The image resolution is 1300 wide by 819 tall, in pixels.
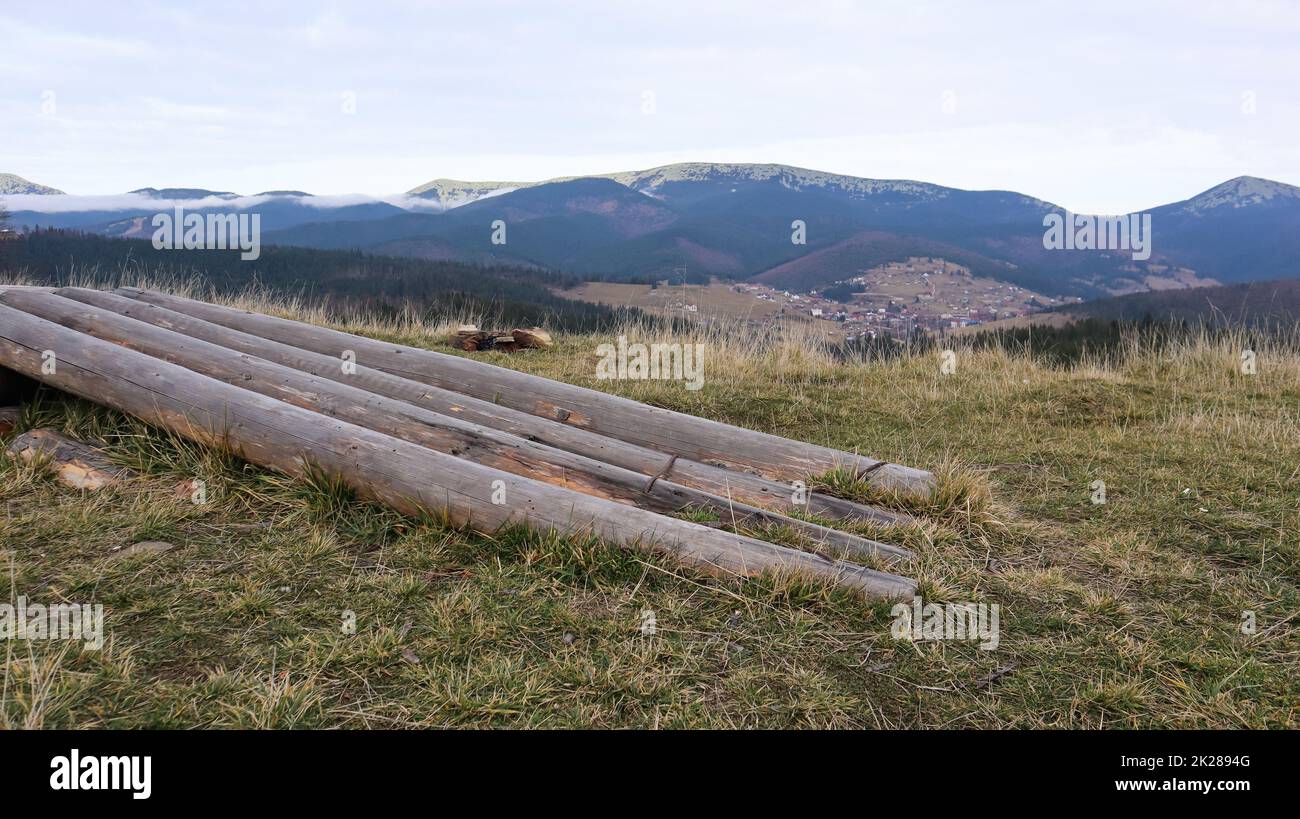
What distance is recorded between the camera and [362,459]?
4.12 m

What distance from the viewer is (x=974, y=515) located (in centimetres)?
455

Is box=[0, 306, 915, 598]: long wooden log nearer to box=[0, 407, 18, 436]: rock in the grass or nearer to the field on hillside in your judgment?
the field on hillside

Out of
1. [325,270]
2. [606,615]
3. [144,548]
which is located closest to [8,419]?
[144,548]

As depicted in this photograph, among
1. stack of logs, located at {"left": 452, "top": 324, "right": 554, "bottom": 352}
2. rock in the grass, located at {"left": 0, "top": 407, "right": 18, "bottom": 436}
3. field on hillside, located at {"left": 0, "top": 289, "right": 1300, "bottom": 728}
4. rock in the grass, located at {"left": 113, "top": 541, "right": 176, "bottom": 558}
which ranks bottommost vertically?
field on hillside, located at {"left": 0, "top": 289, "right": 1300, "bottom": 728}

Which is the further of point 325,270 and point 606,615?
point 325,270

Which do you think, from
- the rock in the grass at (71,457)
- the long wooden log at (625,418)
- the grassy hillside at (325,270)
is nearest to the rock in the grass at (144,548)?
the rock in the grass at (71,457)

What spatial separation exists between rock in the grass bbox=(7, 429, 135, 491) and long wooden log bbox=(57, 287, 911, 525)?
1.51 meters

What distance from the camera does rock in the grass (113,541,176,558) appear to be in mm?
3574

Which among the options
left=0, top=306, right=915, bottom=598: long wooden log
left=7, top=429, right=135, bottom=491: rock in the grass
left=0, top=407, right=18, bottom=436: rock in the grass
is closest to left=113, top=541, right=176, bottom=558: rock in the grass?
left=0, top=306, right=915, bottom=598: long wooden log

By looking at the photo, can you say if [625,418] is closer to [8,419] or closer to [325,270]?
[8,419]

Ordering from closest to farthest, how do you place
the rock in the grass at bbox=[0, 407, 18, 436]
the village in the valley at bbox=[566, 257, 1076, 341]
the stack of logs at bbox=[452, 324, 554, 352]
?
the rock in the grass at bbox=[0, 407, 18, 436] < the stack of logs at bbox=[452, 324, 554, 352] < the village in the valley at bbox=[566, 257, 1076, 341]

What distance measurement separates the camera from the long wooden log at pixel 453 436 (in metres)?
4.21

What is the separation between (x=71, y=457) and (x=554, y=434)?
313 cm
